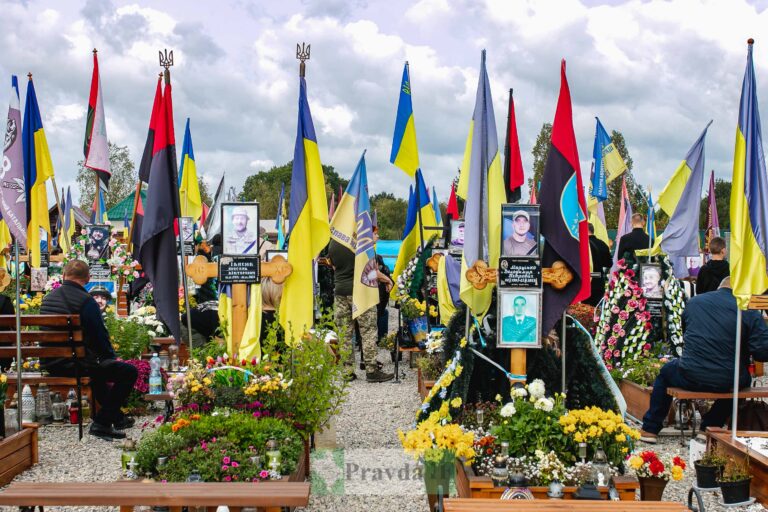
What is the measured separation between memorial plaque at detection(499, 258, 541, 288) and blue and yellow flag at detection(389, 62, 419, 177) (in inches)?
142

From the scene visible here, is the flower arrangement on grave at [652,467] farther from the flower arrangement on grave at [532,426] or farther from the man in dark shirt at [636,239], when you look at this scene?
the man in dark shirt at [636,239]

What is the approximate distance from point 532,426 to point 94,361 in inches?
178

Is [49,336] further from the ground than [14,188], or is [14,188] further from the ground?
[14,188]

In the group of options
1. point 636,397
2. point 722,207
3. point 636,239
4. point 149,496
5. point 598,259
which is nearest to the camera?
point 149,496

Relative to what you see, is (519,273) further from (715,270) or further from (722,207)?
(722,207)

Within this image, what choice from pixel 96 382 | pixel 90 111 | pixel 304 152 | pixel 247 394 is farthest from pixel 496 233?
pixel 90 111

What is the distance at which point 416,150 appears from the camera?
9938 millimetres

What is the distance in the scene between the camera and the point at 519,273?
648cm

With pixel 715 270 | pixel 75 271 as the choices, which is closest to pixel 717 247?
pixel 715 270

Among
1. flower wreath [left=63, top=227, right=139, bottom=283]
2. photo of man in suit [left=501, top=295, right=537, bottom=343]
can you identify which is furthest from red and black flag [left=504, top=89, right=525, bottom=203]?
flower wreath [left=63, top=227, right=139, bottom=283]

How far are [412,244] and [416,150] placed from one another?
2006 mm

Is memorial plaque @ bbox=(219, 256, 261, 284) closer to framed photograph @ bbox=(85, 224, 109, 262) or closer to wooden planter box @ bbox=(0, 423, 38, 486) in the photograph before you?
wooden planter box @ bbox=(0, 423, 38, 486)

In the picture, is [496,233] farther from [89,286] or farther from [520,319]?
[89,286]

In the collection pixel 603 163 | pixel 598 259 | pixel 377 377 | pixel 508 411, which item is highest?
pixel 603 163
